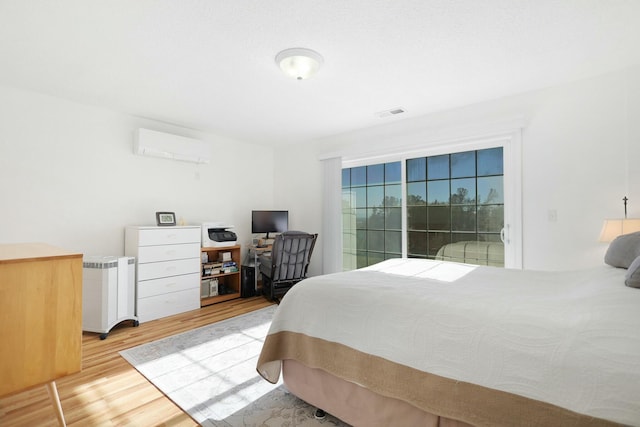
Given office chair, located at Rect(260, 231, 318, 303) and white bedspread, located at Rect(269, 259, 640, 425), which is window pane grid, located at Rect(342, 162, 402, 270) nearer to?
office chair, located at Rect(260, 231, 318, 303)

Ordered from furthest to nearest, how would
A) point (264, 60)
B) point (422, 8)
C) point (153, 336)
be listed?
1. point (153, 336)
2. point (264, 60)
3. point (422, 8)

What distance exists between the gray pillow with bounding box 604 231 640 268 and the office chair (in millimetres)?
2760

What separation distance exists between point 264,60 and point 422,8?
3.83 ft

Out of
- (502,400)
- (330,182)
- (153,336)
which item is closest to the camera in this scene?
(502,400)

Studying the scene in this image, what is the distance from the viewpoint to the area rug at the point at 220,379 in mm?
1698

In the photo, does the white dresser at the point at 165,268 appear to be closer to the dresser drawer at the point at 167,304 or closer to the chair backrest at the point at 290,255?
the dresser drawer at the point at 167,304

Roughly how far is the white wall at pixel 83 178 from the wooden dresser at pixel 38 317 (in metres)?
2.33

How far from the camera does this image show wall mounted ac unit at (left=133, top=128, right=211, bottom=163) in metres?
3.54

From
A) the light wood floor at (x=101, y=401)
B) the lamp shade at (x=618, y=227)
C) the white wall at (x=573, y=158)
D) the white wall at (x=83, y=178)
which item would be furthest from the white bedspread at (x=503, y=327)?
the white wall at (x=83, y=178)

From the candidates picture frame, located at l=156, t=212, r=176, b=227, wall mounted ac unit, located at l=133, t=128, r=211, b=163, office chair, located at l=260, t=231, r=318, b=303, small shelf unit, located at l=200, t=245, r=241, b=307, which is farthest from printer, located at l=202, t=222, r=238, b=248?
wall mounted ac unit, located at l=133, t=128, r=211, b=163

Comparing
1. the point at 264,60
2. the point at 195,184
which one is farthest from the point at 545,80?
the point at 195,184

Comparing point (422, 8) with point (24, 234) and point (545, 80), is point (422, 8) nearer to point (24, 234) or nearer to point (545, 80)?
point (545, 80)

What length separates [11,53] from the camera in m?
2.22

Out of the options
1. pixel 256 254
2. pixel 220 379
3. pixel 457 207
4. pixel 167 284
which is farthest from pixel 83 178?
pixel 457 207
